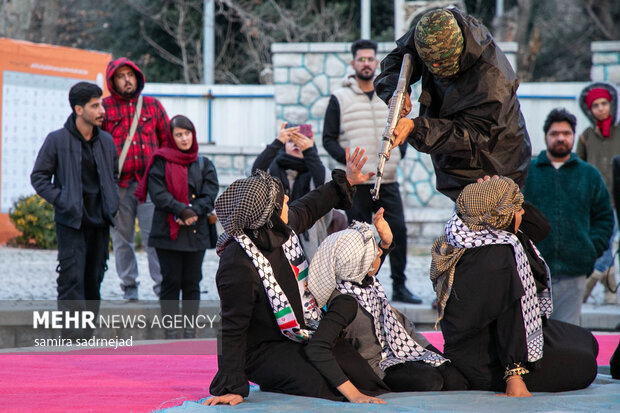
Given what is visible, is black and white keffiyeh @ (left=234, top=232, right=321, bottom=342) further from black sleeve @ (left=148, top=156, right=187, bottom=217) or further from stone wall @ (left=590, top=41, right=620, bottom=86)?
stone wall @ (left=590, top=41, right=620, bottom=86)

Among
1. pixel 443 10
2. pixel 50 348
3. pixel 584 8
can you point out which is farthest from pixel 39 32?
pixel 443 10

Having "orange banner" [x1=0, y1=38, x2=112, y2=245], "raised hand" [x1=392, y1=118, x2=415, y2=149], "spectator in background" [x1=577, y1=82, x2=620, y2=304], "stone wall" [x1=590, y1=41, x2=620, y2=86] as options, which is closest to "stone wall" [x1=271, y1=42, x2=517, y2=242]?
"stone wall" [x1=590, y1=41, x2=620, y2=86]

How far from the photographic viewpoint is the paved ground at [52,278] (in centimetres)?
809

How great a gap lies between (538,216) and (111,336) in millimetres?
3783

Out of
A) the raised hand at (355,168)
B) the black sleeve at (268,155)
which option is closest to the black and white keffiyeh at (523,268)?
the raised hand at (355,168)

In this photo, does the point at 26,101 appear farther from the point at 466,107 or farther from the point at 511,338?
the point at 511,338

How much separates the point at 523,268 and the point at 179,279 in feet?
11.5

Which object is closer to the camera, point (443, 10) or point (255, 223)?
point (255, 223)

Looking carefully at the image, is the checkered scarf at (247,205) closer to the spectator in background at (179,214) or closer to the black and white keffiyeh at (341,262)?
the black and white keffiyeh at (341,262)

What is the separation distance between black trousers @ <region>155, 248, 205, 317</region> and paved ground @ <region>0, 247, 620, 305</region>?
1.89ft

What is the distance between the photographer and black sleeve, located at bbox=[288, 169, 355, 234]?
434cm

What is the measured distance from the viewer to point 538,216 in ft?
14.2

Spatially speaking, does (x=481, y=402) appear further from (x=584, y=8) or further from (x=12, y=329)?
(x=584, y=8)

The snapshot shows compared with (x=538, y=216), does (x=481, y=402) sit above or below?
below
